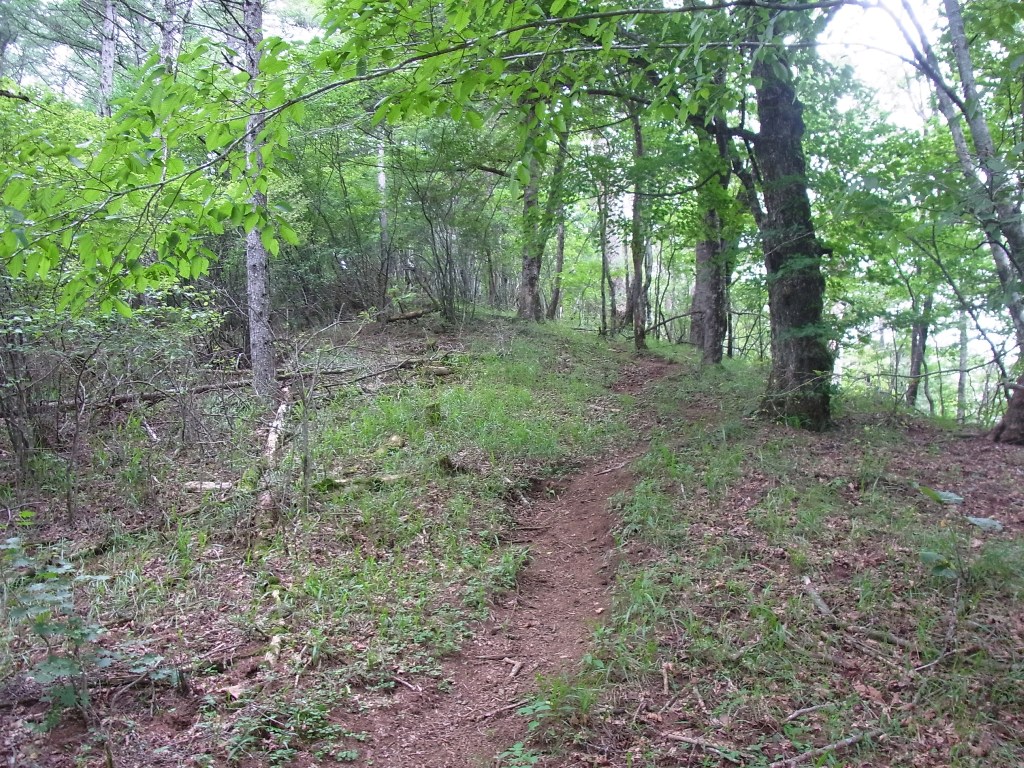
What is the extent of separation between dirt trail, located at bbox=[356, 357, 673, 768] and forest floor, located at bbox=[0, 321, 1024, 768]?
2cm

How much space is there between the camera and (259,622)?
160 inches

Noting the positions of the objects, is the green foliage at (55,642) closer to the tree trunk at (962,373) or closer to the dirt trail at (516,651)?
the dirt trail at (516,651)

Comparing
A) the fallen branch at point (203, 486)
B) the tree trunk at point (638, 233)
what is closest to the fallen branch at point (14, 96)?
the fallen branch at point (203, 486)

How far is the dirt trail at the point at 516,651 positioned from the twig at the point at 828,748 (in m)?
1.32

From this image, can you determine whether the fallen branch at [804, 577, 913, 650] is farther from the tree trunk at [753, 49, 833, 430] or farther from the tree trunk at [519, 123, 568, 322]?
the tree trunk at [519, 123, 568, 322]

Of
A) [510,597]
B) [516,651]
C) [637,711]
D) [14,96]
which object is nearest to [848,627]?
[637,711]

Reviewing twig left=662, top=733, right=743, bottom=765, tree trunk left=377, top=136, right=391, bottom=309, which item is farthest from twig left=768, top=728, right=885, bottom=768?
tree trunk left=377, top=136, right=391, bottom=309

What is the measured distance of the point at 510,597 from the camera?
478cm

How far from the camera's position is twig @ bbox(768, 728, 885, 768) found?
2.85 meters

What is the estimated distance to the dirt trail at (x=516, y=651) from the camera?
3.30m

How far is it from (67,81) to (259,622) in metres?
27.3

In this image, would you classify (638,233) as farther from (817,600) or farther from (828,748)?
(828,748)

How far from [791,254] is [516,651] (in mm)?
5545

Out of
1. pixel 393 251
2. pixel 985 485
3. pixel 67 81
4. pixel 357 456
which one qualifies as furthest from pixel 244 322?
pixel 67 81
